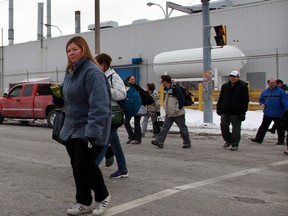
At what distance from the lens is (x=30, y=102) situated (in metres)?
16.5

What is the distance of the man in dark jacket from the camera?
375 inches

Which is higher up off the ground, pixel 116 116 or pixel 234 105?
pixel 234 105

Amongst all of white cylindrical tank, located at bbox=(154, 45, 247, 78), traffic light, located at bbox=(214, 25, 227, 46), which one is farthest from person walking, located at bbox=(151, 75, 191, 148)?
white cylindrical tank, located at bbox=(154, 45, 247, 78)

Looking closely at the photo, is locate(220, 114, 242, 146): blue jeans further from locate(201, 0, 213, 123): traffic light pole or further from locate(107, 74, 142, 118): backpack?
locate(201, 0, 213, 123): traffic light pole

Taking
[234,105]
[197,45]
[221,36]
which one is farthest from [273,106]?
[197,45]

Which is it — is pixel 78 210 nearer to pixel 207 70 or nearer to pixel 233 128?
pixel 233 128

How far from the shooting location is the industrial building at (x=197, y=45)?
76.7 ft

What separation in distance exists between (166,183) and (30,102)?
11375mm

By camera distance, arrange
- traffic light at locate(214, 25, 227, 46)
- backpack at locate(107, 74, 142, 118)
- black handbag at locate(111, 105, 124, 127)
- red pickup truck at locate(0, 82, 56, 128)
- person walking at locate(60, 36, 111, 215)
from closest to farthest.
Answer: person walking at locate(60, 36, 111, 215) < black handbag at locate(111, 105, 124, 127) < backpack at locate(107, 74, 142, 118) < traffic light at locate(214, 25, 227, 46) < red pickup truck at locate(0, 82, 56, 128)

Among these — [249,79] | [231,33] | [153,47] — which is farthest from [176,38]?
[249,79]

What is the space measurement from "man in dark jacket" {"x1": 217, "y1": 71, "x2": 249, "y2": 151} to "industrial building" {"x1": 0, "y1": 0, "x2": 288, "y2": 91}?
8.48 meters

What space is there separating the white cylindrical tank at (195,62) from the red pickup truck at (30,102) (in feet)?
32.9

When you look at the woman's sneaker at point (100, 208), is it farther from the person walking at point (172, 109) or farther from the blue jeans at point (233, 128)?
the blue jeans at point (233, 128)

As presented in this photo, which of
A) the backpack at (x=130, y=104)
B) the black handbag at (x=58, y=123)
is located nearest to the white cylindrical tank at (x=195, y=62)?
the backpack at (x=130, y=104)
